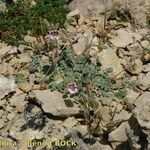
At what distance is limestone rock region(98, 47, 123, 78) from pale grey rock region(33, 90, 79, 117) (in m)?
1.02

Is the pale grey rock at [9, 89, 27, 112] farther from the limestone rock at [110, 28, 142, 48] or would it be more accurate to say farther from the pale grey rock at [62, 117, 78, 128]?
the limestone rock at [110, 28, 142, 48]

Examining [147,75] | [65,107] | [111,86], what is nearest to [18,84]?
[65,107]

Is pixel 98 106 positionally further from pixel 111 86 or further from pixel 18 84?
pixel 18 84

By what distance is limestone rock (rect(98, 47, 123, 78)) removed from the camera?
7016 millimetres

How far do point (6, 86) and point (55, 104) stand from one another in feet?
3.34

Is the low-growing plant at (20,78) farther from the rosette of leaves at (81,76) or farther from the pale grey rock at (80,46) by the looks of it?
the pale grey rock at (80,46)

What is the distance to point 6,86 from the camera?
6852 millimetres

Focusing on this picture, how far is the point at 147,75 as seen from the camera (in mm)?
6832

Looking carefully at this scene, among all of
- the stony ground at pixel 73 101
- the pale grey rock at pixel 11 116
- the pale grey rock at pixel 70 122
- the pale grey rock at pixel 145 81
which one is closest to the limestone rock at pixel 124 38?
the stony ground at pixel 73 101

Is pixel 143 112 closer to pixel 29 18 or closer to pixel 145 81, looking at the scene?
pixel 145 81

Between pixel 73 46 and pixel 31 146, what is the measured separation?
1998 mm

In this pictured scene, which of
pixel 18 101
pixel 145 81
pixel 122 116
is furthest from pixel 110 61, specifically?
pixel 18 101

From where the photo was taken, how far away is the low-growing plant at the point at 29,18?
7.70 metres

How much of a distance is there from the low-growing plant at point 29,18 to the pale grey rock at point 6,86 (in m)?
0.87
